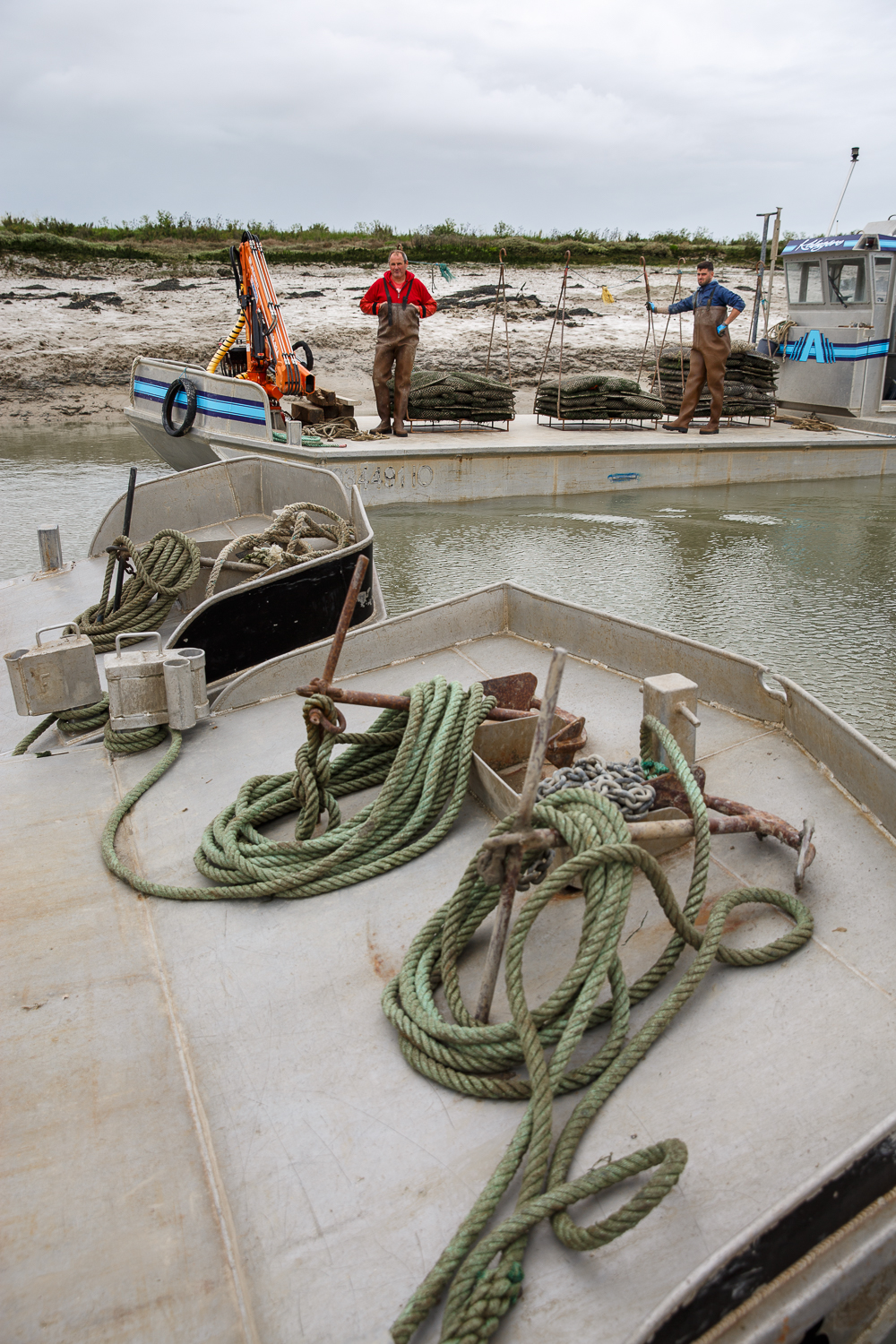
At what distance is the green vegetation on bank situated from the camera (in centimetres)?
2023

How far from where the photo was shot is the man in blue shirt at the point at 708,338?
9.98m

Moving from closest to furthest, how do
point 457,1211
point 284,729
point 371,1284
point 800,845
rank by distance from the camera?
point 371,1284, point 457,1211, point 800,845, point 284,729

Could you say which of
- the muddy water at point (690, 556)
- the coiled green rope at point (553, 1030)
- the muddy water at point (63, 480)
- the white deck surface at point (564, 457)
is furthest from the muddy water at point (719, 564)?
the coiled green rope at point (553, 1030)

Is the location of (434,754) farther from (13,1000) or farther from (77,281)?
(77,281)

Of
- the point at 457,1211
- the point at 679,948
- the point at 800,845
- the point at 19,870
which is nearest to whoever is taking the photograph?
the point at 457,1211

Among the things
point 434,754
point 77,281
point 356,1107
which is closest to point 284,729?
point 434,754

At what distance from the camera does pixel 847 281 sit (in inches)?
459

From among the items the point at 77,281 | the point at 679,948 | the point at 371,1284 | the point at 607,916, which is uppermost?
the point at 77,281

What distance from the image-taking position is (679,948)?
1.97m

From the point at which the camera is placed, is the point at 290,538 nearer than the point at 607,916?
No

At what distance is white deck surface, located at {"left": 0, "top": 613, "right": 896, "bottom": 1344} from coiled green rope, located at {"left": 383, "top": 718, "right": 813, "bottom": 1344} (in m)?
0.06

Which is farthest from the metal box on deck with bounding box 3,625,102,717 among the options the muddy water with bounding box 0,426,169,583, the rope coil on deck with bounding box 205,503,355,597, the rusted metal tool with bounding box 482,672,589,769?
the muddy water with bounding box 0,426,169,583

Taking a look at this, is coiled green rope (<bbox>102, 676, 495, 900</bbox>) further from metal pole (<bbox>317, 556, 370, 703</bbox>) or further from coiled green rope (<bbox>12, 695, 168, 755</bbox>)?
coiled green rope (<bbox>12, 695, 168, 755</bbox>)

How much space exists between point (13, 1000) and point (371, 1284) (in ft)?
3.56
